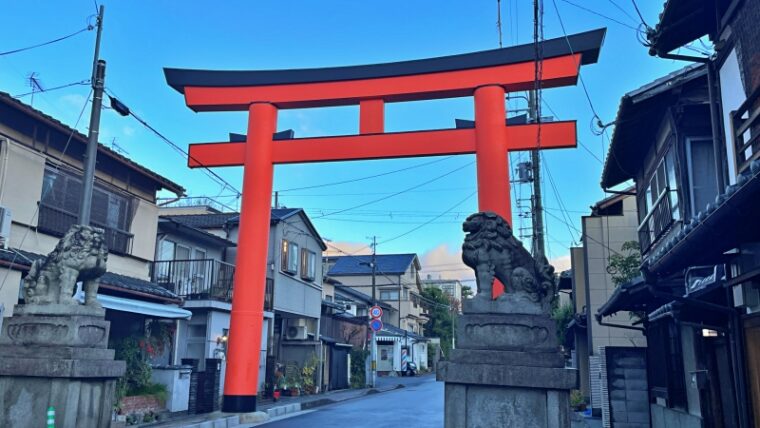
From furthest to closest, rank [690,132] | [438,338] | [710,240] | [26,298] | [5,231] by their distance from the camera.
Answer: [438,338], [5,231], [690,132], [26,298], [710,240]

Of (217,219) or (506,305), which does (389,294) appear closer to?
(217,219)

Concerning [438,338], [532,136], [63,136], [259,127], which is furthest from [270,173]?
[438,338]

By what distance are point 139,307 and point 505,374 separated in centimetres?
1150

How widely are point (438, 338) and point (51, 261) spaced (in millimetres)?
64190

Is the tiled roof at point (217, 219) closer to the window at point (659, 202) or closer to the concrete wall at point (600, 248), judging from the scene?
the concrete wall at point (600, 248)

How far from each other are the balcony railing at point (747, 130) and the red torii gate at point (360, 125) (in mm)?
5998

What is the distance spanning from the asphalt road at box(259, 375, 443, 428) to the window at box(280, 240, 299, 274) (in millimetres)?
6646

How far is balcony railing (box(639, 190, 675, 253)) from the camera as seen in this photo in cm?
1177

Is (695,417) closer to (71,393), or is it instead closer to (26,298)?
(71,393)

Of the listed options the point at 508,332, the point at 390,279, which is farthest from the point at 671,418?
the point at 390,279

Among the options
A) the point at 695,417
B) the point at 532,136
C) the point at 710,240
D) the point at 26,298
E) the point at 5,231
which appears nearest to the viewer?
the point at 710,240

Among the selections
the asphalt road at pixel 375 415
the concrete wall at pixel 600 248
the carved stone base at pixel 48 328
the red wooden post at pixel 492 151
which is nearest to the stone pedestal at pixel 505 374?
the carved stone base at pixel 48 328

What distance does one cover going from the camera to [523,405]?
692 centimetres

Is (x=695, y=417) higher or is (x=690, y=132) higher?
(x=690, y=132)
